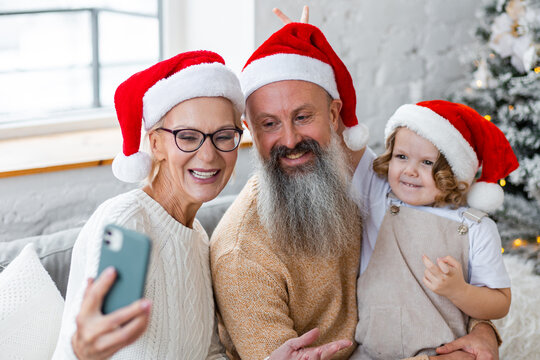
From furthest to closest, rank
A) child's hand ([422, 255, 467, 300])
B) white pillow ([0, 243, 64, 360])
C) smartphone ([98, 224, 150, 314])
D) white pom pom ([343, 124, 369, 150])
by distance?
white pom pom ([343, 124, 369, 150]) < child's hand ([422, 255, 467, 300]) < white pillow ([0, 243, 64, 360]) < smartphone ([98, 224, 150, 314])

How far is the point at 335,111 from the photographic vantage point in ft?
6.37

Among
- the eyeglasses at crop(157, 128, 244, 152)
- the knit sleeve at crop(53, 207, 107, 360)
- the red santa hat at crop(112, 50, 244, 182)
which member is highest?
the red santa hat at crop(112, 50, 244, 182)

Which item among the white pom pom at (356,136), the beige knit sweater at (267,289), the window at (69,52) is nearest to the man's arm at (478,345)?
the beige knit sweater at (267,289)

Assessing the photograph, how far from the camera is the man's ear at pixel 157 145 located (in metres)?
1.58

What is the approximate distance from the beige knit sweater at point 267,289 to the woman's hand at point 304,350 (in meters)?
0.07

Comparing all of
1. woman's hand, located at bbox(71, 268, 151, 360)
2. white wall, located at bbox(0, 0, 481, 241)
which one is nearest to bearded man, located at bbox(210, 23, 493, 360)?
woman's hand, located at bbox(71, 268, 151, 360)

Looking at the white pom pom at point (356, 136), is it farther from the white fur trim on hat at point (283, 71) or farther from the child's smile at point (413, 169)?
the white fur trim on hat at point (283, 71)

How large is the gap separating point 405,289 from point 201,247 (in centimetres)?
70

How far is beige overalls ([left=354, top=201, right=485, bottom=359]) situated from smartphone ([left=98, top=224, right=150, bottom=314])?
1181mm

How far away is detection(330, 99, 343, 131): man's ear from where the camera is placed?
1920 millimetres

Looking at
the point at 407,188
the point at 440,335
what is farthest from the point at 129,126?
the point at 440,335

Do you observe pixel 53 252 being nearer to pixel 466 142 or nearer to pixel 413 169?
pixel 413 169

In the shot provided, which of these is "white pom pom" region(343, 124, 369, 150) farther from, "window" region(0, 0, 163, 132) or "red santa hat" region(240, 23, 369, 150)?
"window" region(0, 0, 163, 132)

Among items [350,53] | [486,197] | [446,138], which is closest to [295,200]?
[446,138]
